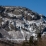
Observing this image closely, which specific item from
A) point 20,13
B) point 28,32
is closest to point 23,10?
point 20,13

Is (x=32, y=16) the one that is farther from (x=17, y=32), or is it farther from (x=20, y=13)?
(x=17, y=32)

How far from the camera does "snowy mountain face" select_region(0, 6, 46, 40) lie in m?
151

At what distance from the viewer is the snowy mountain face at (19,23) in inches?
5941

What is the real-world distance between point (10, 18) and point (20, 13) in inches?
489

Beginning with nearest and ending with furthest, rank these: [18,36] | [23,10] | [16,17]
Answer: [18,36] < [16,17] < [23,10]

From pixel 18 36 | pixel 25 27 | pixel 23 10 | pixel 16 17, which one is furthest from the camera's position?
pixel 23 10

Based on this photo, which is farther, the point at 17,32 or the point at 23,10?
the point at 23,10

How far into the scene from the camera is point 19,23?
162m

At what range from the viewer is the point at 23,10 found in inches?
7323

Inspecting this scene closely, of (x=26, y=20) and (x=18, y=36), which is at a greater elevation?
(x=26, y=20)

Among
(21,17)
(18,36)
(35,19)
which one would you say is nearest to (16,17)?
(21,17)

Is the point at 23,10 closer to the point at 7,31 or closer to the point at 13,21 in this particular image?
the point at 13,21

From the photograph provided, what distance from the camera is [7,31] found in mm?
155375

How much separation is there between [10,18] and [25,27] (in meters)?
15.4
